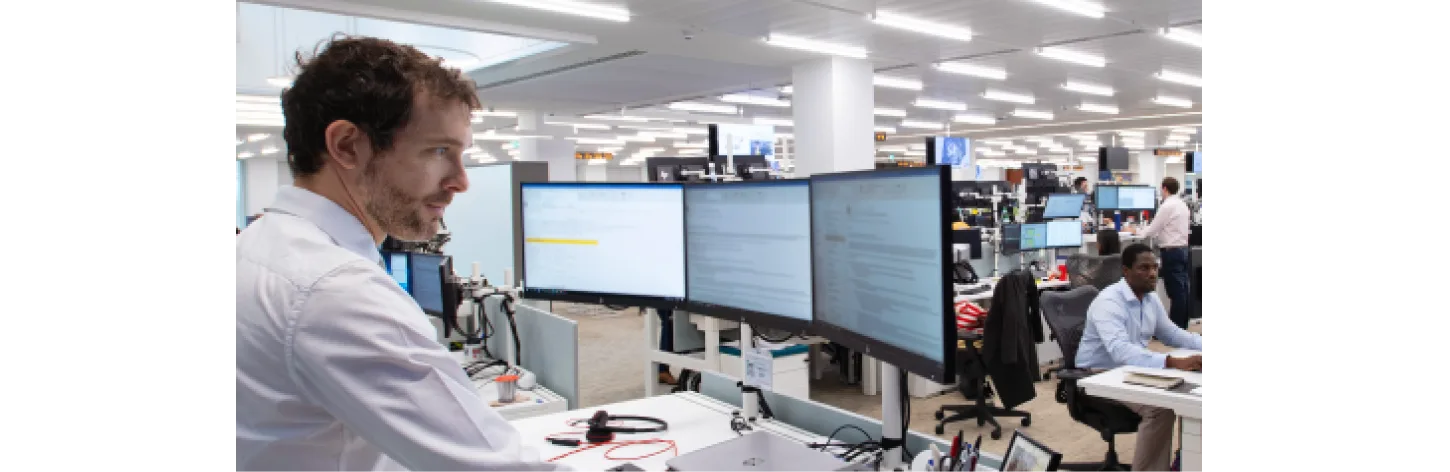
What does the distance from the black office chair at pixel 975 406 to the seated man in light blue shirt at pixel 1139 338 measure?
69 centimetres

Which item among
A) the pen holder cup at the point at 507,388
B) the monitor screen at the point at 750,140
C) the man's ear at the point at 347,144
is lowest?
the pen holder cup at the point at 507,388

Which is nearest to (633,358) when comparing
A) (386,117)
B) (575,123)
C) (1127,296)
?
(1127,296)

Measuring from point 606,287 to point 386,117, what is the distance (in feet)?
4.56

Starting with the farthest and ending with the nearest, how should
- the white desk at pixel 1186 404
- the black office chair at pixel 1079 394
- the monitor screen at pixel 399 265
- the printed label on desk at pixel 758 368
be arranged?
the monitor screen at pixel 399 265
the black office chair at pixel 1079 394
the white desk at pixel 1186 404
the printed label on desk at pixel 758 368

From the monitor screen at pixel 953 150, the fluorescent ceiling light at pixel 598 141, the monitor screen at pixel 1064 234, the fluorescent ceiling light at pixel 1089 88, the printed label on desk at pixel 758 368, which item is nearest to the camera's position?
the printed label on desk at pixel 758 368

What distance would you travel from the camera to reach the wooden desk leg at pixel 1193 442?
2.54 m

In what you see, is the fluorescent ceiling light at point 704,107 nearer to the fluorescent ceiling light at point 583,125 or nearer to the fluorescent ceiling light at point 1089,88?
the fluorescent ceiling light at point 583,125

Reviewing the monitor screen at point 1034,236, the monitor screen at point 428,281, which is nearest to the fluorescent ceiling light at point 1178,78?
the monitor screen at point 1034,236

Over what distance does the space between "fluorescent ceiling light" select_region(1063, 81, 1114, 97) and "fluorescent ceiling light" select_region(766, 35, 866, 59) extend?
14.1 ft

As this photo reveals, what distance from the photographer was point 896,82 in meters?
10.5

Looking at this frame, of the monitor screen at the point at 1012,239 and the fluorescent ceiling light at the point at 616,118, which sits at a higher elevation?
the fluorescent ceiling light at the point at 616,118

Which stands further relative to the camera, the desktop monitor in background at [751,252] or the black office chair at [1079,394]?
the black office chair at [1079,394]
